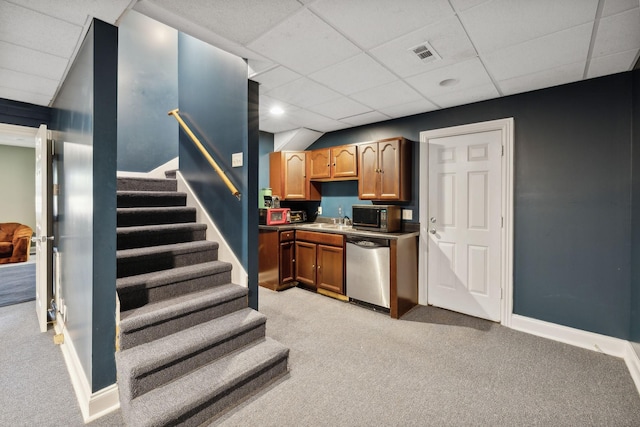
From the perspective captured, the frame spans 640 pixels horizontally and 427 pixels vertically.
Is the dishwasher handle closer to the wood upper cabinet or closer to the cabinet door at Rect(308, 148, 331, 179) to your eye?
the wood upper cabinet

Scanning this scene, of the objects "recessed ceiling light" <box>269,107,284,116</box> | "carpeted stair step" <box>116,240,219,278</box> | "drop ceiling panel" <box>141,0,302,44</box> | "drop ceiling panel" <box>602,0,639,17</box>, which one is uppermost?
"recessed ceiling light" <box>269,107,284,116</box>

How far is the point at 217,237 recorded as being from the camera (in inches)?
113

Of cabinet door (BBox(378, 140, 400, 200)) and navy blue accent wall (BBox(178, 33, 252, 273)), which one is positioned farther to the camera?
cabinet door (BBox(378, 140, 400, 200))

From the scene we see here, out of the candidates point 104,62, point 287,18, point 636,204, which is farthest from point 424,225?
point 104,62

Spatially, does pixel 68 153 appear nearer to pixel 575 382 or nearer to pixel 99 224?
pixel 99 224

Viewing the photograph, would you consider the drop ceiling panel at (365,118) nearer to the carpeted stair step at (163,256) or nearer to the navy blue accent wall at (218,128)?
the navy blue accent wall at (218,128)

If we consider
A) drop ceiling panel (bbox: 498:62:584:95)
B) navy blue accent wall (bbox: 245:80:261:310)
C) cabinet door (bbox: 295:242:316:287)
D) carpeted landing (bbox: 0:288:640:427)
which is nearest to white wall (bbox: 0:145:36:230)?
carpeted landing (bbox: 0:288:640:427)

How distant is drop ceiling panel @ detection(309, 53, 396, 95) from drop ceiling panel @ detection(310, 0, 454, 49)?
12.9 inches

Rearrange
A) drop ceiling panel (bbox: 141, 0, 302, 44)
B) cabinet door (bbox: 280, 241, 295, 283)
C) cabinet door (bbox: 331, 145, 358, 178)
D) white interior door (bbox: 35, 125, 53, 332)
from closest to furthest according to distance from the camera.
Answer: drop ceiling panel (bbox: 141, 0, 302, 44) < white interior door (bbox: 35, 125, 53, 332) < cabinet door (bbox: 331, 145, 358, 178) < cabinet door (bbox: 280, 241, 295, 283)

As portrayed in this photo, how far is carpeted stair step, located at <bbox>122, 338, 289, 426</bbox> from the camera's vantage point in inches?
61.0

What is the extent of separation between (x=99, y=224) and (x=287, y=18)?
5.67ft

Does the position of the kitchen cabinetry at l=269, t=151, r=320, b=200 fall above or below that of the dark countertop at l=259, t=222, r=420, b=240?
above

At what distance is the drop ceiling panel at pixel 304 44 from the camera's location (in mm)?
1828

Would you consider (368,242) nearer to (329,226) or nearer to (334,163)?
(329,226)
